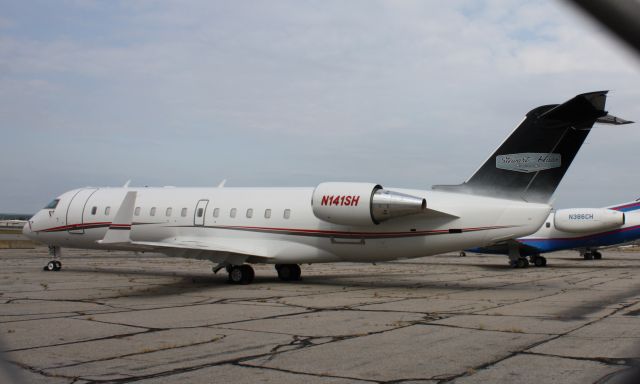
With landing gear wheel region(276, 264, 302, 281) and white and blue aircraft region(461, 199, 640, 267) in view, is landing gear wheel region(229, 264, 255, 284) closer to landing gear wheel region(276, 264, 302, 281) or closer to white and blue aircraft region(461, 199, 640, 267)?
landing gear wheel region(276, 264, 302, 281)

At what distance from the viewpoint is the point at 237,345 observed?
7691 millimetres

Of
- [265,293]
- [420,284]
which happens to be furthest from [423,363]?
[420,284]

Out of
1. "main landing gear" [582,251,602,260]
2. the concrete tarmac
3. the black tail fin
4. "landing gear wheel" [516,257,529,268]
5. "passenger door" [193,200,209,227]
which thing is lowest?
"main landing gear" [582,251,602,260]

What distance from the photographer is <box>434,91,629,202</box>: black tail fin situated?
14383 mm

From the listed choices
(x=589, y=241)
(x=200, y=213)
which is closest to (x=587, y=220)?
(x=589, y=241)

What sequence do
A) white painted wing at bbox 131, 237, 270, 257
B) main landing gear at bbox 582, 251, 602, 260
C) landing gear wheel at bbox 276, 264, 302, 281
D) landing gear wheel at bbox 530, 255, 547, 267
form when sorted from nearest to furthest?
white painted wing at bbox 131, 237, 270, 257 → landing gear wheel at bbox 276, 264, 302, 281 → landing gear wheel at bbox 530, 255, 547, 267 → main landing gear at bbox 582, 251, 602, 260

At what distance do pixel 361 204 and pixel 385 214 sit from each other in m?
0.64

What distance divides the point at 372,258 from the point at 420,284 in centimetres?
233

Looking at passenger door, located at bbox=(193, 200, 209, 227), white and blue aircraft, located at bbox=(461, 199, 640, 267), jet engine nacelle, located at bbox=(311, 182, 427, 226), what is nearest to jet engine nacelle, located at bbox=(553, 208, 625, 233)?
white and blue aircraft, located at bbox=(461, 199, 640, 267)

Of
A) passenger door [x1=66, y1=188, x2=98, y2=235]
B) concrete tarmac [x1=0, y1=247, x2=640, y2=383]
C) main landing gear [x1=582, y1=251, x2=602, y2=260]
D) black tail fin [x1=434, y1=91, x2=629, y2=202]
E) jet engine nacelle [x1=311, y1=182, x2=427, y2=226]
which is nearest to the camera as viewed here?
concrete tarmac [x1=0, y1=247, x2=640, y2=383]

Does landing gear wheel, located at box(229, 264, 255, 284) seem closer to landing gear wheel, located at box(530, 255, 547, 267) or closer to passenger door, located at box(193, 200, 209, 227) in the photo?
passenger door, located at box(193, 200, 209, 227)

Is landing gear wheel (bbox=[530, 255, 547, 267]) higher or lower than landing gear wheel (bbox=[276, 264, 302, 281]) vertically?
lower

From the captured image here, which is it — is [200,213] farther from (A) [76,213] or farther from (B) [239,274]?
(A) [76,213]

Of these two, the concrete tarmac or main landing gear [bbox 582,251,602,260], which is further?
main landing gear [bbox 582,251,602,260]
